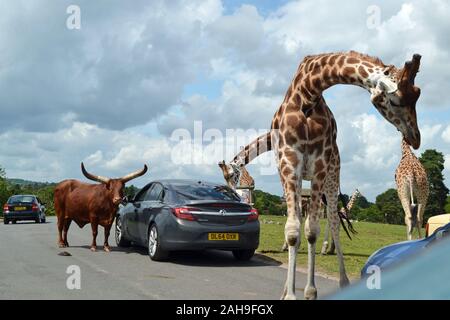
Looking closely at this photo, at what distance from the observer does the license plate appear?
34.3ft

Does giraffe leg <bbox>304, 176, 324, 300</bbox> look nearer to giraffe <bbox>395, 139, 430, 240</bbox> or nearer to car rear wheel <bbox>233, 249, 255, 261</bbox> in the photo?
car rear wheel <bbox>233, 249, 255, 261</bbox>

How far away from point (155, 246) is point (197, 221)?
109 cm

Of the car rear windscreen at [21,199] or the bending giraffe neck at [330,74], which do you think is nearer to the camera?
the bending giraffe neck at [330,74]

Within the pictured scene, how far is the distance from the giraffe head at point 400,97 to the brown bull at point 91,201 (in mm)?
7819

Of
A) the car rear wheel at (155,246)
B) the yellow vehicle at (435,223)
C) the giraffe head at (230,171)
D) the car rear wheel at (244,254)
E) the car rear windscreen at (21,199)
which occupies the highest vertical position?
the giraffe head at (230,171)

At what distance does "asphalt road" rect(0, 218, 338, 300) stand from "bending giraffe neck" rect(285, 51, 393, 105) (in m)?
2.63

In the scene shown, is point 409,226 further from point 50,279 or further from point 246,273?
point 50,279

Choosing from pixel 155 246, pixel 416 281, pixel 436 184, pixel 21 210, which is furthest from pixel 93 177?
pixel 436 184

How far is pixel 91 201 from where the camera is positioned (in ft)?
43.1

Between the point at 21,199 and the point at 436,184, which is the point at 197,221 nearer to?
the point at 21,199

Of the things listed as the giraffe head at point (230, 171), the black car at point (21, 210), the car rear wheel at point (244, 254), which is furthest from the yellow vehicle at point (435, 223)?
the black car at point (21, 210)

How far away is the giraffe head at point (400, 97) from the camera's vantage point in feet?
20.3

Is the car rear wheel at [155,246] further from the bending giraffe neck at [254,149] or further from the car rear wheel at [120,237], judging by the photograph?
the bending giraffe neck at [254,149]
